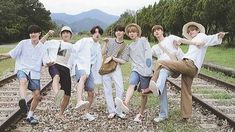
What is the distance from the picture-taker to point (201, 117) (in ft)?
30.2

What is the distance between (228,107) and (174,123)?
227 cm

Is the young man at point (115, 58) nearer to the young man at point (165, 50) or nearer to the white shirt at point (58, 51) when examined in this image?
the young man at point (165, 50)

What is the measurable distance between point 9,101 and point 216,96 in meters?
4.91

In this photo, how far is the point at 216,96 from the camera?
11.9 m

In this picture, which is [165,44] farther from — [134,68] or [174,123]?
[174,123]

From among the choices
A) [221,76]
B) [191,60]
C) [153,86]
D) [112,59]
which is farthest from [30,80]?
[221,76]

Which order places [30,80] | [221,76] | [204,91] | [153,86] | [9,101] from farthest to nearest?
[221,76]
[204,91]
[9,101]
[30,80]
[153,86]

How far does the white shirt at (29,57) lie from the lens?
8305 millimetres

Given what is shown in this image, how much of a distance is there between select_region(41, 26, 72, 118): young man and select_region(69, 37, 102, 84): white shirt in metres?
0.12

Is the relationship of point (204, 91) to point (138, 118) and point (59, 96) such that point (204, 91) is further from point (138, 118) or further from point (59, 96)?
point (59, 96)

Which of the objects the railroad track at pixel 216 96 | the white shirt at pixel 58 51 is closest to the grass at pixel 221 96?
the railroad track at pixel 216 96

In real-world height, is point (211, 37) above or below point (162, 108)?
above

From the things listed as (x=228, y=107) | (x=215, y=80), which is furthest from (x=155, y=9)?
(x=228, y=107)

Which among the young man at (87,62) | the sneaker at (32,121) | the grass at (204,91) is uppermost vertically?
the young man at (87,62)
